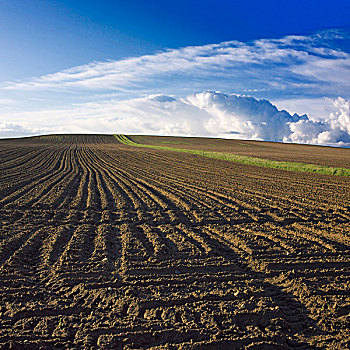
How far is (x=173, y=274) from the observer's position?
5477mm

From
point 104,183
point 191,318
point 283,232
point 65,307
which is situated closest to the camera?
point 191,318

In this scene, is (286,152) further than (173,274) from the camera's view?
Yes

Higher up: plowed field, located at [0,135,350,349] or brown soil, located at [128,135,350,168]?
brown soil, located at [128,135,350,168]

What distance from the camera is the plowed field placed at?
3.89m

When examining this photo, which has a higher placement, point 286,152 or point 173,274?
point 286,152

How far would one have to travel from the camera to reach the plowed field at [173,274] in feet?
12.8

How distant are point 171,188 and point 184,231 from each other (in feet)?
20.1

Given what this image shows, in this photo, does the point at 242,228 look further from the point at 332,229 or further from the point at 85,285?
the point at 85,285

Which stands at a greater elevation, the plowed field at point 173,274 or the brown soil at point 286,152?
the brown soil at point 286,152

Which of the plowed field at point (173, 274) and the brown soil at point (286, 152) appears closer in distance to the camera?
the plowed field at point (173, 274)

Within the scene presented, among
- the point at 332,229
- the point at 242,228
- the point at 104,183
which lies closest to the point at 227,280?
the point at 242,228

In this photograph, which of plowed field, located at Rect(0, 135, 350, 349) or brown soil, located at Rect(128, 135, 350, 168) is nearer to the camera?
plowed field, located at Rect(0, 135, 350, 349)

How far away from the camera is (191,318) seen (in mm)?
4180

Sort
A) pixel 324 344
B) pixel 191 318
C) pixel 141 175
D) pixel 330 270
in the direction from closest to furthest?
pixel 324 344
pixel 191 318
pixel 330 270
pixel 141 175
